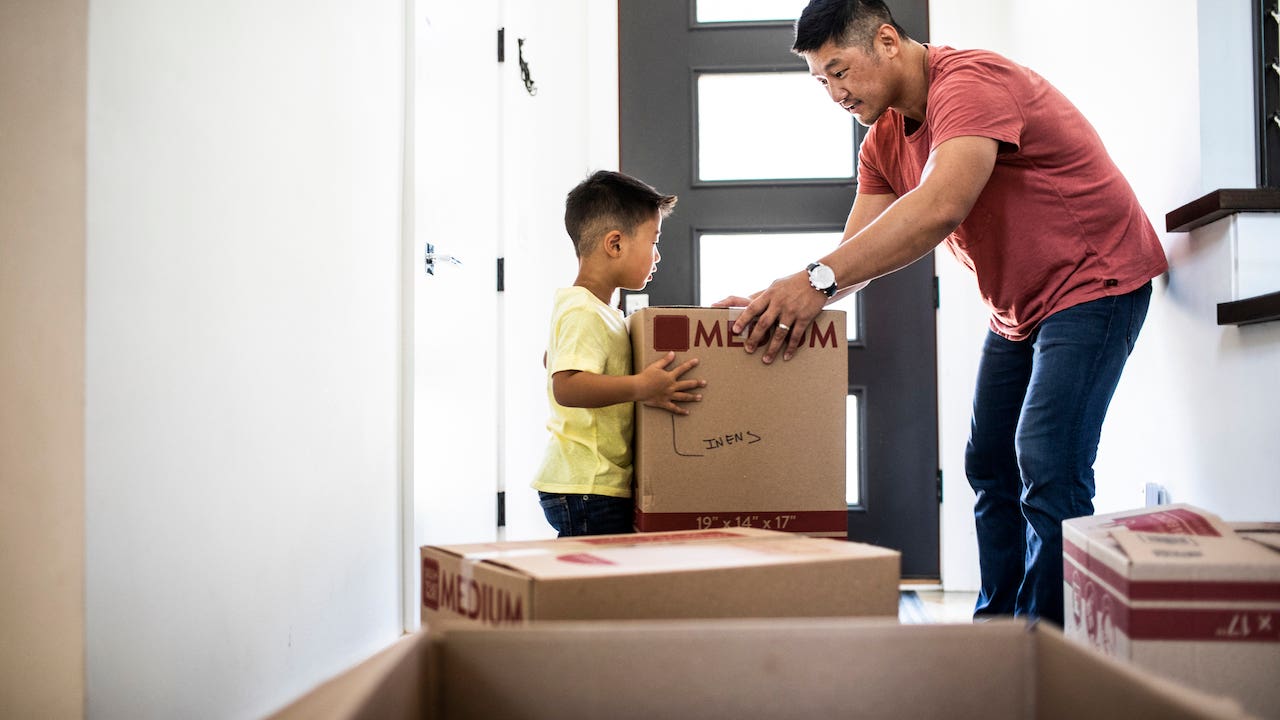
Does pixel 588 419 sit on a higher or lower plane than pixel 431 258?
lower

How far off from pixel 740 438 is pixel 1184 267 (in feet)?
3.11

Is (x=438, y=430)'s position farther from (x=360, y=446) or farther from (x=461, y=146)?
(x=461, y=146)

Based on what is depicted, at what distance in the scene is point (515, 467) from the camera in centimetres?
267

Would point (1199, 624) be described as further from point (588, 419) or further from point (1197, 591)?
point (588, 419)

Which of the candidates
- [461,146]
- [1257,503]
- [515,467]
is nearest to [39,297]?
[461,146]

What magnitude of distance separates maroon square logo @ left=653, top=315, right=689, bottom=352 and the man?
0.28 ft

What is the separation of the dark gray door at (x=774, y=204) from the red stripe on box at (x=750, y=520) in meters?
1.50

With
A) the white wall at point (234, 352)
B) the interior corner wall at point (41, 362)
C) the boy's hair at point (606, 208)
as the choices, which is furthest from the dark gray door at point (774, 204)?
the interior corner wall at point (41, 362)

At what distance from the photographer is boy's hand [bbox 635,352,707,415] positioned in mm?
1275

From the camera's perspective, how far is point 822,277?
1.30 metres

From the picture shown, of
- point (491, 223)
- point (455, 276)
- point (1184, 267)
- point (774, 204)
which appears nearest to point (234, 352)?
point (455, 276)

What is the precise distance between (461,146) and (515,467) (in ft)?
3.03

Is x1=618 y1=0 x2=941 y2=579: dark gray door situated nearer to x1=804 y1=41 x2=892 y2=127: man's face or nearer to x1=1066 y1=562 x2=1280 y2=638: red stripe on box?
x1=804 y1=41 x2=892 y2=127: man's face

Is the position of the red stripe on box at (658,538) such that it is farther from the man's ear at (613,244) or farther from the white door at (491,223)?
the white door at (491,223)
